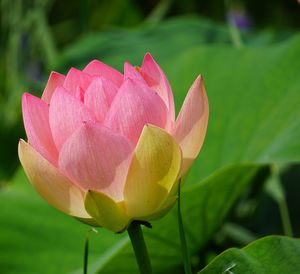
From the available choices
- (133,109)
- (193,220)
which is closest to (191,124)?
(133,109)

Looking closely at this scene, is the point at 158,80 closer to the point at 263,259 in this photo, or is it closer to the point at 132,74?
the point at 132,74

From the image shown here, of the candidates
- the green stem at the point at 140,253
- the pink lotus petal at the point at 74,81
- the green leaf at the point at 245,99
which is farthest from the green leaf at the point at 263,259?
the green leaf at the point at 245,99

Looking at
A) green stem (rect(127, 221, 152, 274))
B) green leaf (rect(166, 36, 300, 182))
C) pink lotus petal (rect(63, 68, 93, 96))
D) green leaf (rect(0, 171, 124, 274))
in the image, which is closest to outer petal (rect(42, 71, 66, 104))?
pink lotus petal (rect(63, 68, 93, 96))

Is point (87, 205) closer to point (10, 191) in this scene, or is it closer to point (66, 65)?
point (10, 191)

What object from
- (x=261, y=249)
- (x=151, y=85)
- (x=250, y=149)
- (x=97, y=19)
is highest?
(x=151, y=85)

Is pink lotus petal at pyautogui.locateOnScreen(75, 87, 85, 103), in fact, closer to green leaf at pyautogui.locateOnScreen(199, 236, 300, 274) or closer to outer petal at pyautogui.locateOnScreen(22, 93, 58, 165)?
outer petal at pyautogui.locateOnScreen(22, 93, 58, 165)

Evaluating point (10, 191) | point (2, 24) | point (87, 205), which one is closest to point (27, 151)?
point (87, 205)
